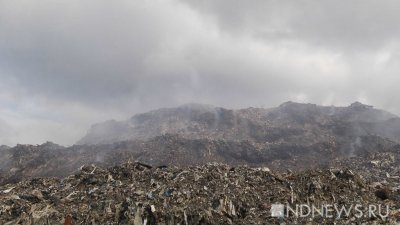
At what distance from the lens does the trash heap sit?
14.2 meters

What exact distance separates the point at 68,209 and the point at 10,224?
2.10m

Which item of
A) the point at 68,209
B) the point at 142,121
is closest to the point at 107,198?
the point at 68,209

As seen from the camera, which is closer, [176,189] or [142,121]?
[176,189]

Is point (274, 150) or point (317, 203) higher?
point (274, 150)

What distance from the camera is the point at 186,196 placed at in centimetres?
1565

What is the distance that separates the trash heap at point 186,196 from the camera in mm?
14211

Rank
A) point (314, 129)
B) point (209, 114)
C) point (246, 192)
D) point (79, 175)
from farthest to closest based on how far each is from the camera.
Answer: point (209, 114)
point (314, 129)
point (79, 175)
point (246, 192)

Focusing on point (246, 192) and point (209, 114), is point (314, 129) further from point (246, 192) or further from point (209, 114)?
point (246, 192)

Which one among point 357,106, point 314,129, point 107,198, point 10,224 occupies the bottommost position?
point 10,224

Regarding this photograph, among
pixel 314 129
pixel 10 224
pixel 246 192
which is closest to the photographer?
pixel 10 224

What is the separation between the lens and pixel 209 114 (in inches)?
4277

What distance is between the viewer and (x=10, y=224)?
13.8 metres

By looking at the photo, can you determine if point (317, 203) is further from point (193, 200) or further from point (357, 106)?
point (357, 106)

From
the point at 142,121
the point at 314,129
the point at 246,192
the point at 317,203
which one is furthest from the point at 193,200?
the point at 142,121
